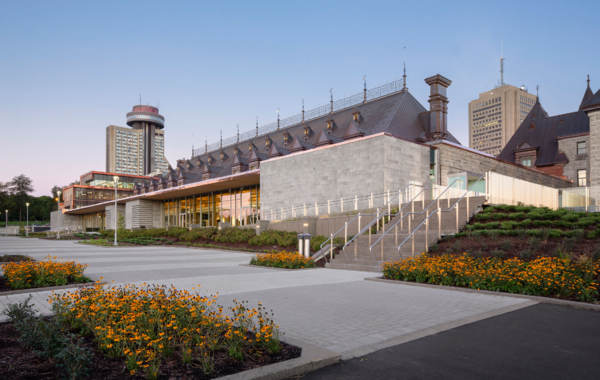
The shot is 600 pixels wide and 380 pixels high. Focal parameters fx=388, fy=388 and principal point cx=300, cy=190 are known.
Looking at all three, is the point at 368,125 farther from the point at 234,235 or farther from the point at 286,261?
the point at 286,261

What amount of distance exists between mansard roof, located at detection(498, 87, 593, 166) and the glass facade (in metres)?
31.6

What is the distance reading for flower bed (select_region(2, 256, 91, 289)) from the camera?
925 cm

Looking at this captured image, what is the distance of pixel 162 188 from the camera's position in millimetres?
53094

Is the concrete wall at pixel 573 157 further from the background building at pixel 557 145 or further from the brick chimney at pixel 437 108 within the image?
the brick chimney at pixel 437 108

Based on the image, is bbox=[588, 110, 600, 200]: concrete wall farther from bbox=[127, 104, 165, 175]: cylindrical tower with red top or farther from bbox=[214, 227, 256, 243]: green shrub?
bbox=[127, 104, 165, 175]: cylindrical tower with red top

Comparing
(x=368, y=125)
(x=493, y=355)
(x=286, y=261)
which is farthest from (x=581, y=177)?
(x=493, y=355)

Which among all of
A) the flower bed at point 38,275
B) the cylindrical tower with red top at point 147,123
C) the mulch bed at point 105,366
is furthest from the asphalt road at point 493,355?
the cylindrical tower with red top at point 147,123

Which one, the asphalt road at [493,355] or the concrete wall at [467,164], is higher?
the concrete wall at [467,164]

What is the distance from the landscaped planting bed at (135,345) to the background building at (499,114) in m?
194

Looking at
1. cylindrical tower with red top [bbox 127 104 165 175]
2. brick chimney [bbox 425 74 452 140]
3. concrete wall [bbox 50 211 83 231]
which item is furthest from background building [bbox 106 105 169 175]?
brick chimney [bbox 425 74 452 140]

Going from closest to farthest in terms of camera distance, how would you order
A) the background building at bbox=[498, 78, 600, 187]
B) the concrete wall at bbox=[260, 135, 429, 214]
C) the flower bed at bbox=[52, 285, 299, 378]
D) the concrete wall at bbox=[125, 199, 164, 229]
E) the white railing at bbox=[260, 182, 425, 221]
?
the flower bed at bbox=[52, 285, 299, 378] → the white railing at bbox=[260, 182, 425, 221] → the concrete wall at bbox=[260, 135, 429, 214] → the background building at bbox=[498, 78, 600, 187] → the concrete wall at bbox=[125, 199, 164, 229]

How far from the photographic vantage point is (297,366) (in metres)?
4.10

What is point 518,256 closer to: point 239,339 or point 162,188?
point 239,339

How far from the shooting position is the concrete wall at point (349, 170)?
2508cm
